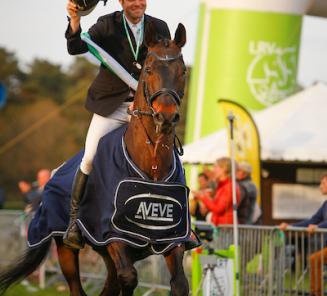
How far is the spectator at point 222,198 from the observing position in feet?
42.9

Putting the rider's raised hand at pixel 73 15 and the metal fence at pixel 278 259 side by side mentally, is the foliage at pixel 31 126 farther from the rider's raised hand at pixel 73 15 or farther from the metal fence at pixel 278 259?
the rider's raised hand at pixel 73 15

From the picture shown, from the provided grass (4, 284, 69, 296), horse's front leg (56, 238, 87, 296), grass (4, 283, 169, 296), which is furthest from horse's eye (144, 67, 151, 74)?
grass (4, 284, 69, 296)

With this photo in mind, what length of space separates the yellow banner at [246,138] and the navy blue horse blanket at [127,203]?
8.05 metres

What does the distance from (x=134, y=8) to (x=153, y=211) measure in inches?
72.2

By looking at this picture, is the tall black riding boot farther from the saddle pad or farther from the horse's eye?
the horse's eye

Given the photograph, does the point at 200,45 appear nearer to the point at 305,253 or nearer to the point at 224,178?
the point at 224,178

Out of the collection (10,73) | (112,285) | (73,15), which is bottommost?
(112,285)

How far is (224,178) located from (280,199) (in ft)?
18.7

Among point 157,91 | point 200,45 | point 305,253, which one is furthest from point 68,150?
point 157,91

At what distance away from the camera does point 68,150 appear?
220ft

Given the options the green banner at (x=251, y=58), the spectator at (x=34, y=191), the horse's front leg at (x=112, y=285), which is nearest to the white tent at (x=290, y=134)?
the green banner at (x=251, y=58)

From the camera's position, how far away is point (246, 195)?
44.5ft

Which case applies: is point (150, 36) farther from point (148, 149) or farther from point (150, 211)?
point (150, 211)

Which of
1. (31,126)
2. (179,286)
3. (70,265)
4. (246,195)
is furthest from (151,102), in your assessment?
(31,126)
